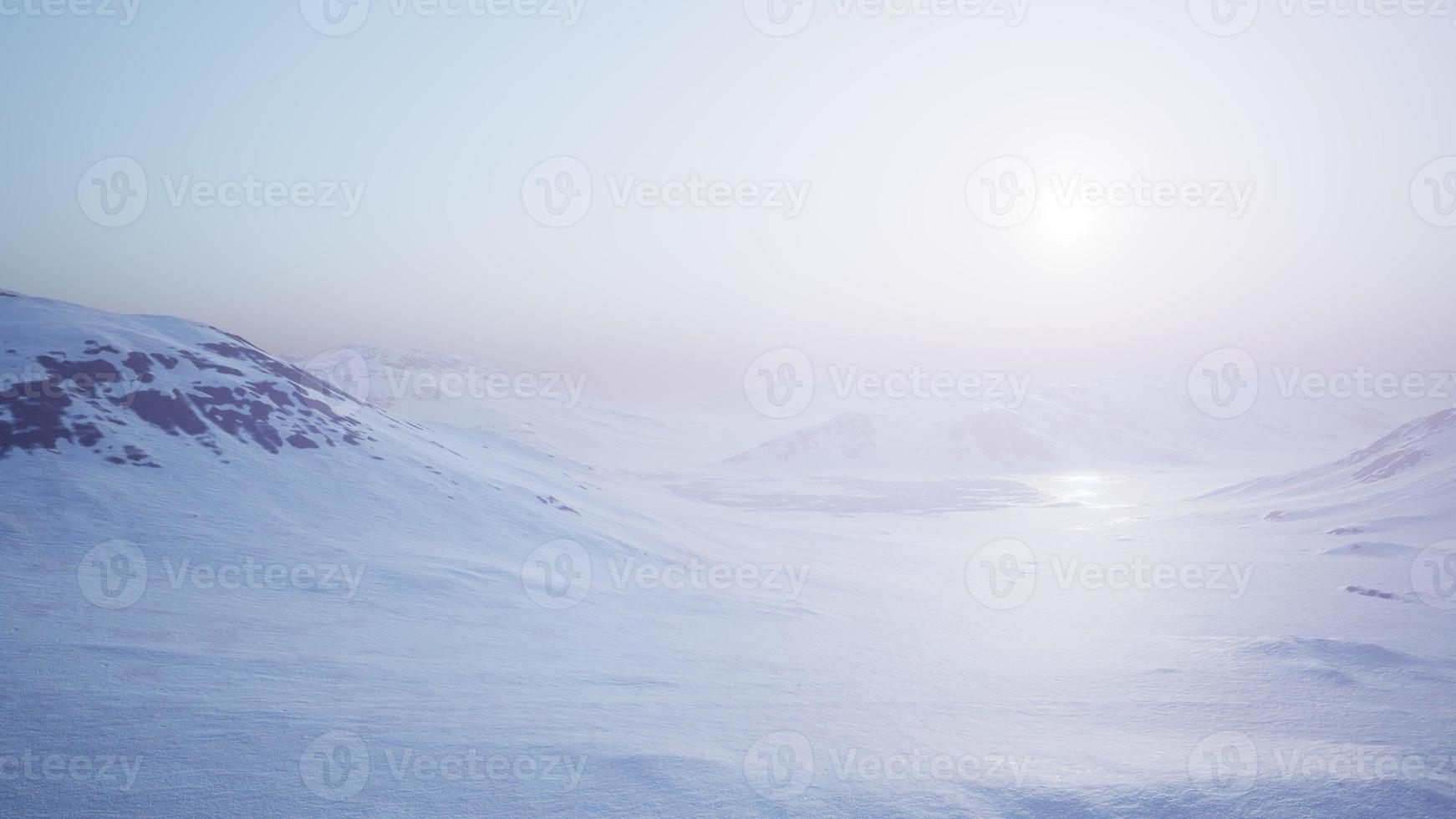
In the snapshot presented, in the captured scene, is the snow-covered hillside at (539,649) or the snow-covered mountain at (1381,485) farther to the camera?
the snow-covered mountain at (1381,485)

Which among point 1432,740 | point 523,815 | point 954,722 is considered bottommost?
point 523,815

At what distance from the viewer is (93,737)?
9859mm

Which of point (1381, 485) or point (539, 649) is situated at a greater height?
point (1381, 485)

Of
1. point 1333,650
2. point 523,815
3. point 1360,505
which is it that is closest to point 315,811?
point 523,815

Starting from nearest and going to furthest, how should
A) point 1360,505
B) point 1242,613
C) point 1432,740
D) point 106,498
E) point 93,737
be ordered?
point 93,737 < point 1432,740 < point 106,498 < point 1242,613 < point 1360,505

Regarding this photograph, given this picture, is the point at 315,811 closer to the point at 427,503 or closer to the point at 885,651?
the point at 885,651

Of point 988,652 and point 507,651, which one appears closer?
point 507,651

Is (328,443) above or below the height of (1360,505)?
below

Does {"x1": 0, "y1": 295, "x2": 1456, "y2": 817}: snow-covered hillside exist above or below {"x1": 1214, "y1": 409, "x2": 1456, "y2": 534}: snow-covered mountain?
below

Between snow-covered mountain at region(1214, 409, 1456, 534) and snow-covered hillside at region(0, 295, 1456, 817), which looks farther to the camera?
snow-covered mountain at region(1214, 409, 1456, 534)

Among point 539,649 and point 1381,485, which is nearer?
point 539,649

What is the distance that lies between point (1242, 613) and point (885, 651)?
48.7ft

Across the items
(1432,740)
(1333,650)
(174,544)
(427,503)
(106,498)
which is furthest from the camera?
(427,503)

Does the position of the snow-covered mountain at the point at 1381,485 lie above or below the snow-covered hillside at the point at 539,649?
above
